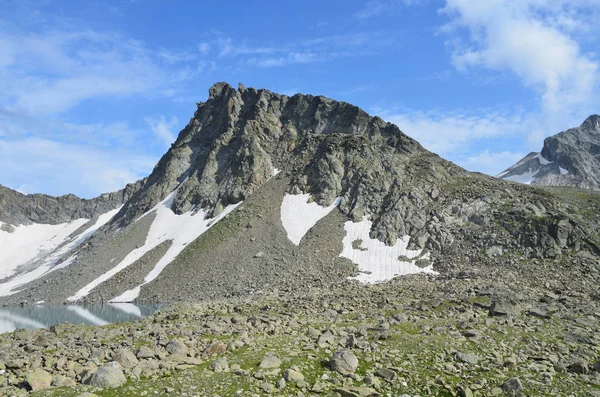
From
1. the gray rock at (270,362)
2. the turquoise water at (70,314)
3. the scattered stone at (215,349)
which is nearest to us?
the gray rock at (270,362)

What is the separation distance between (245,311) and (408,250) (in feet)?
171

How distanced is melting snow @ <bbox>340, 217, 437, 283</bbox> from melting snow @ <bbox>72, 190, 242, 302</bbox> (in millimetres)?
37614

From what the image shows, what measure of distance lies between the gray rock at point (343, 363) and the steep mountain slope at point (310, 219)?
4831 centimetres

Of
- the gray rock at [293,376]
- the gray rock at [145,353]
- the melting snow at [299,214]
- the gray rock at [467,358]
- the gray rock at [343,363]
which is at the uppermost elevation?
the melting snow at [299,214]

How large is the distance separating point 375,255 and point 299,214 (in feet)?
80.9

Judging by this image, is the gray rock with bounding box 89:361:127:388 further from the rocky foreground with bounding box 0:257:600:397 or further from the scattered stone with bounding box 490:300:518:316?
the scattered stone with bounding box 490:300:518:316

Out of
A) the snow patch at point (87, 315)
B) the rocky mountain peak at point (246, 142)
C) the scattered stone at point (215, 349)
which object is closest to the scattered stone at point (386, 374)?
the scattered stone at point (215, 349)

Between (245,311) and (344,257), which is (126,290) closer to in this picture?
(344,257)

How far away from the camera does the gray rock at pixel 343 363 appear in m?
19.5

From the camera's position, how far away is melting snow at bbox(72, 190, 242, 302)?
9569cm

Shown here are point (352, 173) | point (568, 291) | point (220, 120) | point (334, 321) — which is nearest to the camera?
point (334, 321)

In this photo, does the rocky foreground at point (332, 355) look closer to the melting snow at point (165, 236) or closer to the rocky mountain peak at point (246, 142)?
the melting snow at point (165, 236)

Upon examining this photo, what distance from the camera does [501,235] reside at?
274 feet

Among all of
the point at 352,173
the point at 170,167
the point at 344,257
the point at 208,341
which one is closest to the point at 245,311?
the point at 208,341
